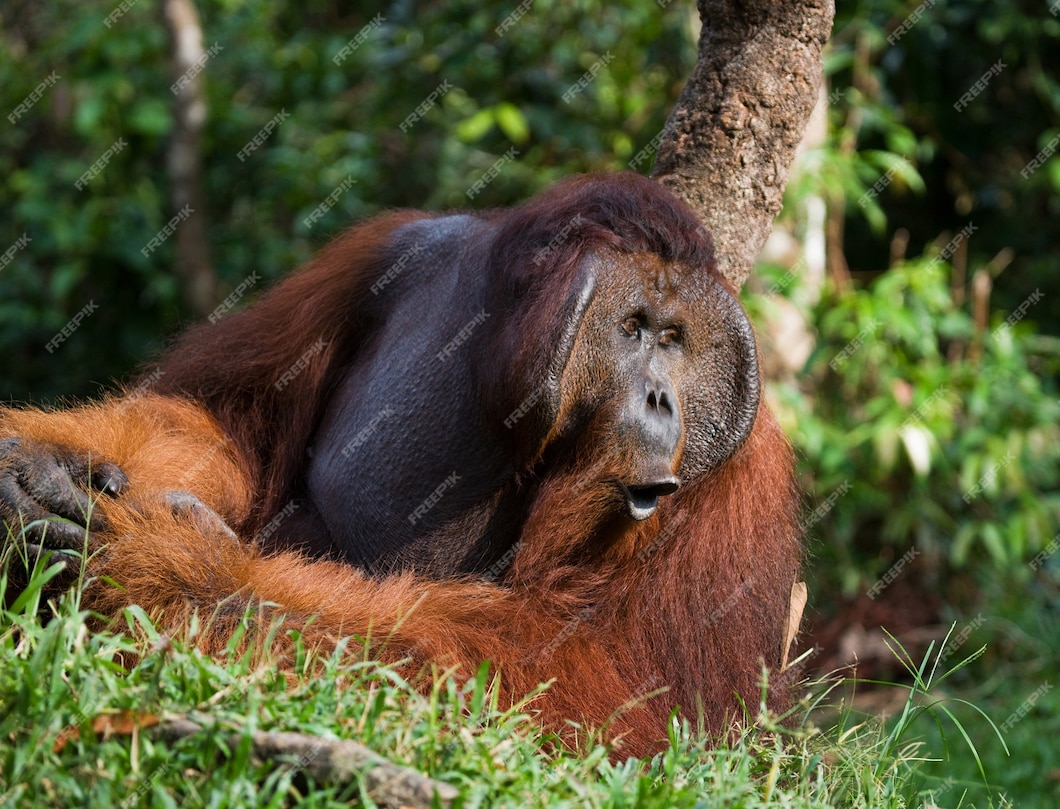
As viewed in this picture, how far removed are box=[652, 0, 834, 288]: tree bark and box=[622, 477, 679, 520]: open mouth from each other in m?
0.90

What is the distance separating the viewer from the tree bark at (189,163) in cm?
725

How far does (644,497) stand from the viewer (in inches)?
101

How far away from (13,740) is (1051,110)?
6764mm

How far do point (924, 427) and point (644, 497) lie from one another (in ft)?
10.1

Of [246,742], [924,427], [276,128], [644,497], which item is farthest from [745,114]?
[276,128]

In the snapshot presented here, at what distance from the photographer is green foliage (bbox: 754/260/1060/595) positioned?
5316mm

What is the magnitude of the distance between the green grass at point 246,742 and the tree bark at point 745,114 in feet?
4.89

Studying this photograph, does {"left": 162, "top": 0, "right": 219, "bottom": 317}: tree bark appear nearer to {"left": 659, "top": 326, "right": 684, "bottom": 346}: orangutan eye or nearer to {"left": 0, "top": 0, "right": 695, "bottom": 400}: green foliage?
{"left": 0, "top": 0, "right": 695, "bottom": 400}: green foliage

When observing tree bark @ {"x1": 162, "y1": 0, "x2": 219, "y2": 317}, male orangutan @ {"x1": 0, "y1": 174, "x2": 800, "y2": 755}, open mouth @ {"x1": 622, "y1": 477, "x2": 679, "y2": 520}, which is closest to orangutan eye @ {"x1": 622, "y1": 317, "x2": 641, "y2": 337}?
male orangutan @ {"x1": 0, "y1": 174, "x2": 800, "y2": 755}

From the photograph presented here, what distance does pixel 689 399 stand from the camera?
2695 mm

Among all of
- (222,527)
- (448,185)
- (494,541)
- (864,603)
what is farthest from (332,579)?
(448,185)

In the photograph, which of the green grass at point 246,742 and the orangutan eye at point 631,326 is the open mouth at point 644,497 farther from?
the green grass at point 246,742

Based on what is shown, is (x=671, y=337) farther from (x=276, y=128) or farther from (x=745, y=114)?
(x=276, y=128)

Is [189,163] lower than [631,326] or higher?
lower
